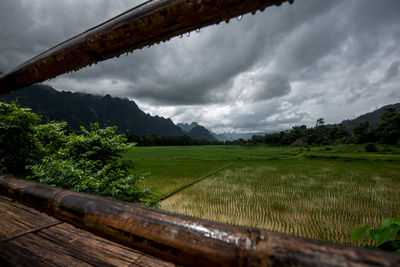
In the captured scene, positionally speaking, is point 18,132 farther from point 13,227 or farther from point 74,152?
point 13,227

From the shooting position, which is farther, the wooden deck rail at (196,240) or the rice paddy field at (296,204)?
the rice paddy field at (296,204)

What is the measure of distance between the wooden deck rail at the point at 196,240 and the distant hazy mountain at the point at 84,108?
383ft

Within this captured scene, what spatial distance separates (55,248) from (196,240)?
1.42 m

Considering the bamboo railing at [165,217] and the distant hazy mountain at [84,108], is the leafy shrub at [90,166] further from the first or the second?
the distant hazy mountain at [84,108]

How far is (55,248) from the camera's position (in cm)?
124

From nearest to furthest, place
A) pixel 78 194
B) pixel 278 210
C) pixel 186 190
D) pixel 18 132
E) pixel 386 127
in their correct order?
pixel 78 194
pixel 18 132
pixel 278 210
pixel 186 190
pixel 386 127

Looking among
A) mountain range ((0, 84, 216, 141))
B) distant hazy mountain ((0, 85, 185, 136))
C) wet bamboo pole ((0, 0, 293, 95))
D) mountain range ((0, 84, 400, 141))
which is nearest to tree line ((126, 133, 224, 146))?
mountain range ((0, 84, 216, 141))

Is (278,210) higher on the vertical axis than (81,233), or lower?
lower

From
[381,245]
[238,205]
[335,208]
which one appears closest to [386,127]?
[335,208]

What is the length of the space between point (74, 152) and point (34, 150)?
4.73 ft

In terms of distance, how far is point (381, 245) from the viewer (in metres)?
1.32

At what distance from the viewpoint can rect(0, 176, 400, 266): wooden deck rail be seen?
0.39 m

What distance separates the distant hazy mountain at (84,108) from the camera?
112 meters

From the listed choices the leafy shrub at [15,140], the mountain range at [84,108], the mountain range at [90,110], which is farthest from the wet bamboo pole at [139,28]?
the mountain range at [90,110]
